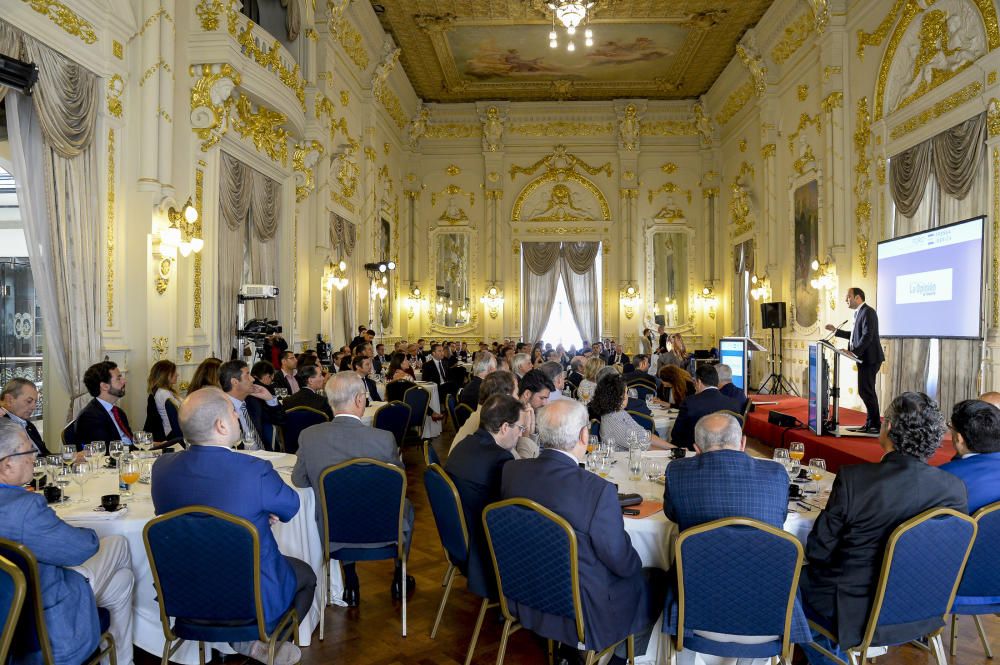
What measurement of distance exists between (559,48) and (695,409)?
1157 cm

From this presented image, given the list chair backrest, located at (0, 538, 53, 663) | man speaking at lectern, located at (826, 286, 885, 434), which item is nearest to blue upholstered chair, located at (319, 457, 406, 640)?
chair backrest, located at (0, 538, 53, 663)

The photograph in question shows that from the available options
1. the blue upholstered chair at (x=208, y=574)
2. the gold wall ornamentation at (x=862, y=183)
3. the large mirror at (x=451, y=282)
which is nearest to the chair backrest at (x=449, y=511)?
the blue upholstered chair at (x=208, y=574)

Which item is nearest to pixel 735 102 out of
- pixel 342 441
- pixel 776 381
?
pixel 776 381

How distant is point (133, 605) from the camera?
3248 mm

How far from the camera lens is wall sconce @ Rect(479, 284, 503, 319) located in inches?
730

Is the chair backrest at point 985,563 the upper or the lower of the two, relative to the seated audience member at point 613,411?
lower

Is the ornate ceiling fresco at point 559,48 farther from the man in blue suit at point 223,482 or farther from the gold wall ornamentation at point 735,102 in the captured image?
the man in blue suit at point 223,482

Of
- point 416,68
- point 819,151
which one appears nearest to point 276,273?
point 416,68

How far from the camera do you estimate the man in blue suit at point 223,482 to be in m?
2.79

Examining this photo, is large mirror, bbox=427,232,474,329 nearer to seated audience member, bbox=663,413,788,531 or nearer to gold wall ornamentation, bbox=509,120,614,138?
gold wall ornamentation, bbox=509,120,614,138

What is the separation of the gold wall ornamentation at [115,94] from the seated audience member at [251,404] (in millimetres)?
2905

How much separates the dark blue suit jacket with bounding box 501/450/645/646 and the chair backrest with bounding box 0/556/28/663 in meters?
1.65

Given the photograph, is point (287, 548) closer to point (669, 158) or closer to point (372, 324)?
point (372, 324)

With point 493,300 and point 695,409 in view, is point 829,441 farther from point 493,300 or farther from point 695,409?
point 493,300
